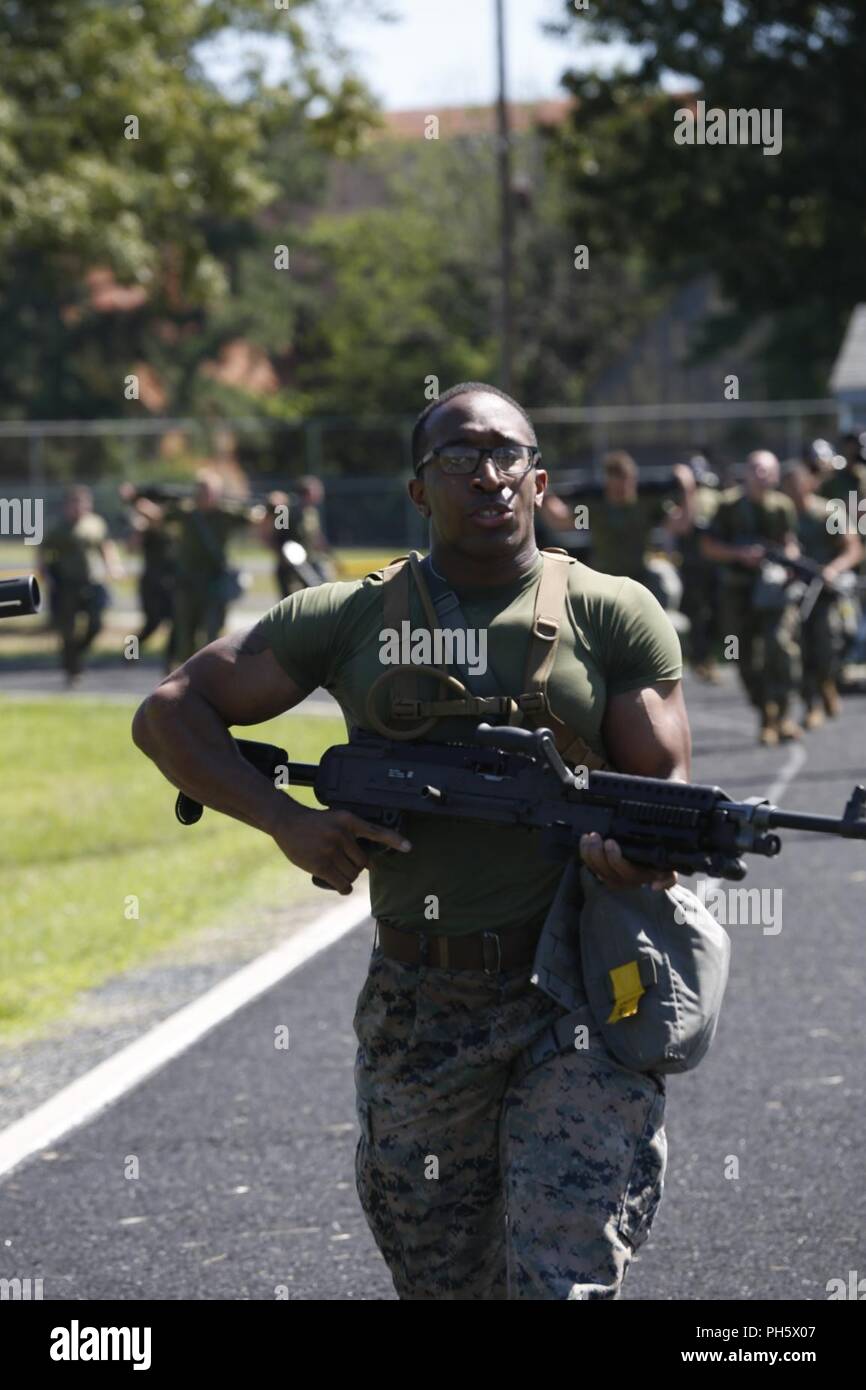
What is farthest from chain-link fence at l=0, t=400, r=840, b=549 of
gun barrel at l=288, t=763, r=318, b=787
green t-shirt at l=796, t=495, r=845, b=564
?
gun barrel at l=288, t=763, r=318, b=787

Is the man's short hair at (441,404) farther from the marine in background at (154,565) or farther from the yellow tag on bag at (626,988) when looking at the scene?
the marine in background at (154,565)

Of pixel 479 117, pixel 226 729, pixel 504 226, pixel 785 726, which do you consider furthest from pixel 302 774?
pixel 479 117

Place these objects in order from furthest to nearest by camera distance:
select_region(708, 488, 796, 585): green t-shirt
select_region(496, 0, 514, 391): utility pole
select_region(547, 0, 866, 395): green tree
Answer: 1. select_region(547, 0, 866, 395): green tree
2. select_region(496, 0, 514, 391): utility pole
3. select_region(708, 488, 796, 585): green t-shirt

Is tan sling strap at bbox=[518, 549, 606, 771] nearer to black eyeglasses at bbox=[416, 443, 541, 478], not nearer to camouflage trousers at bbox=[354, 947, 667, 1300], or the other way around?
black eyeglasses at bbox=[416, 443, 541, 478]

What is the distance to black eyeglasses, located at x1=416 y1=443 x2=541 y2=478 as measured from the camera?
13.1ft

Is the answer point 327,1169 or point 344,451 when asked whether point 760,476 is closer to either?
point 327,1169

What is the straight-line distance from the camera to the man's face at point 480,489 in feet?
13.0

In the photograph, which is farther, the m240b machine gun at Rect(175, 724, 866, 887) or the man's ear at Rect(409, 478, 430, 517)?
the man's ear at Rect(409, 478, 430, 517)

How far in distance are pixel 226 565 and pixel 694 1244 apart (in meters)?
16.9

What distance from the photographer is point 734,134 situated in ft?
116

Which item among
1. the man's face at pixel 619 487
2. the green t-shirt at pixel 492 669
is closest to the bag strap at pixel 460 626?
the green t-shirt at pixel 492 669

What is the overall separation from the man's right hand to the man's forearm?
7cm

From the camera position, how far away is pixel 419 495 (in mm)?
4160

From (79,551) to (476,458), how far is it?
21.7 metres
